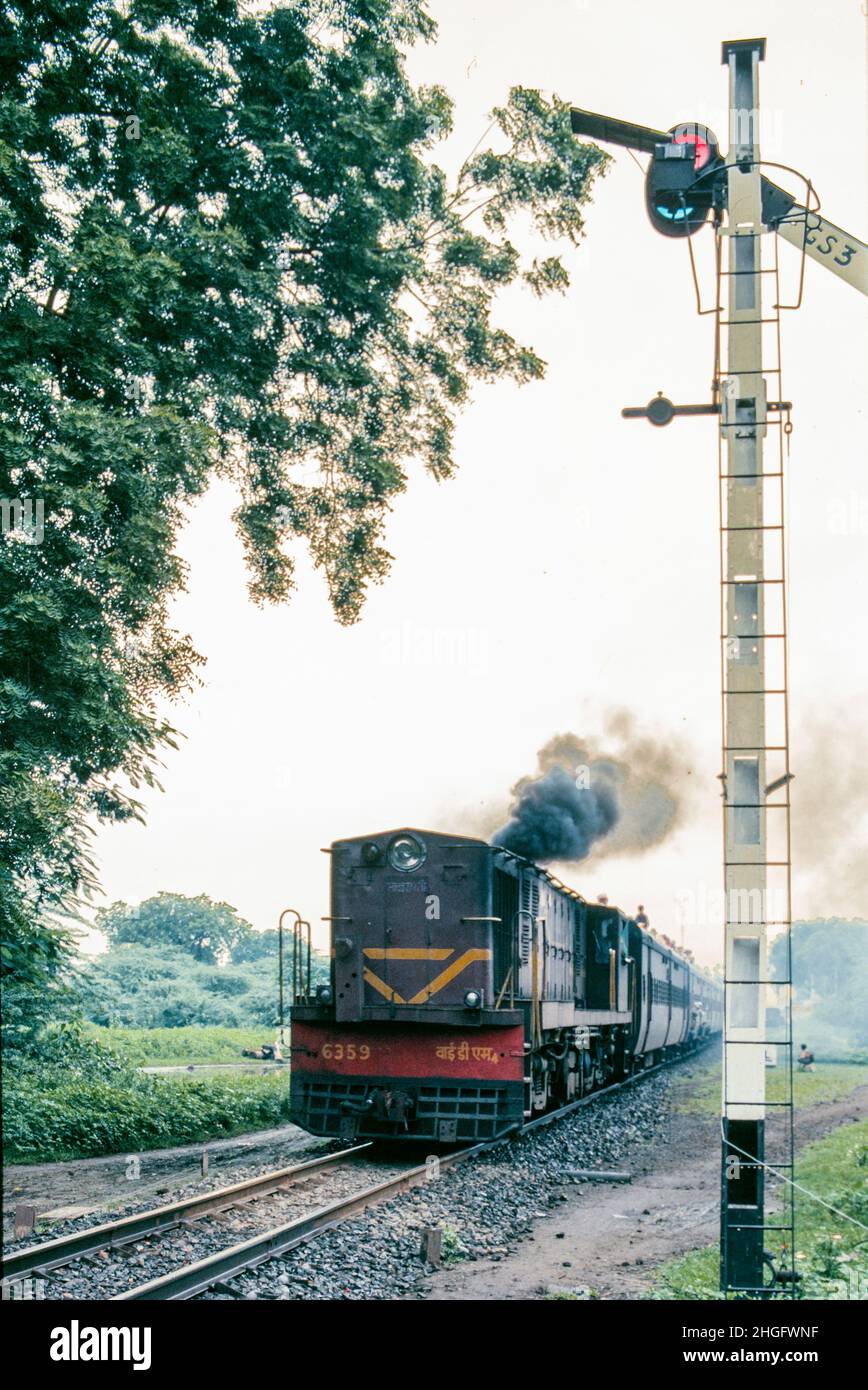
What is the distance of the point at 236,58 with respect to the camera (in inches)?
509

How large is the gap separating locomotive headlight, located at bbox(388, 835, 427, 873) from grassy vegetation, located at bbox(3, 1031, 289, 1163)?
4185 mm

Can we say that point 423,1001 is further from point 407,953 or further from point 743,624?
point 743,624

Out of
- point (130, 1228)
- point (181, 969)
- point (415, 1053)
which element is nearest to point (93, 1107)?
point (181, 969)

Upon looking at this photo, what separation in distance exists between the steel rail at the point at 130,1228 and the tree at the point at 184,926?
15.6 feet

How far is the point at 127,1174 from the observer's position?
1172 centimetres

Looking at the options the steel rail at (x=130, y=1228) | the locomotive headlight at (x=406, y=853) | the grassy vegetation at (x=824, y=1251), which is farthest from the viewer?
the locomotive headlight at (x=406, y=853)

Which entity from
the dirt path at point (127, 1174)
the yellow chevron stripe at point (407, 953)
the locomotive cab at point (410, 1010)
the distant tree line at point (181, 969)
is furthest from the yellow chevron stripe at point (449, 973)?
the dirt path at point (127, 1174)

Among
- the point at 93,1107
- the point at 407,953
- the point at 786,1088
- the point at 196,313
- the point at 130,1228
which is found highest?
the point at 196,313

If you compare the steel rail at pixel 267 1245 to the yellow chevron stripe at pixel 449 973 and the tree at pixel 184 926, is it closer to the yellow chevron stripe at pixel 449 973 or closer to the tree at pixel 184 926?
the yellow chevron stripe at pixel 449 973

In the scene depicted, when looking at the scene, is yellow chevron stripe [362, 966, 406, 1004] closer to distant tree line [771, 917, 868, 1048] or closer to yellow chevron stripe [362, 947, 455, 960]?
yellow chevron stripe [362, 947, 455, 960]

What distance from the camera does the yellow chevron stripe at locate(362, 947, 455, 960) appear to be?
12.1m

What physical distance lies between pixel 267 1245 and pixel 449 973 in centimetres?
454

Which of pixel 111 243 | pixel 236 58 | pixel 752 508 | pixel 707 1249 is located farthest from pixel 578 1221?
pixel 236 58

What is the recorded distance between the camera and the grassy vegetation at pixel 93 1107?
12.9 meters
